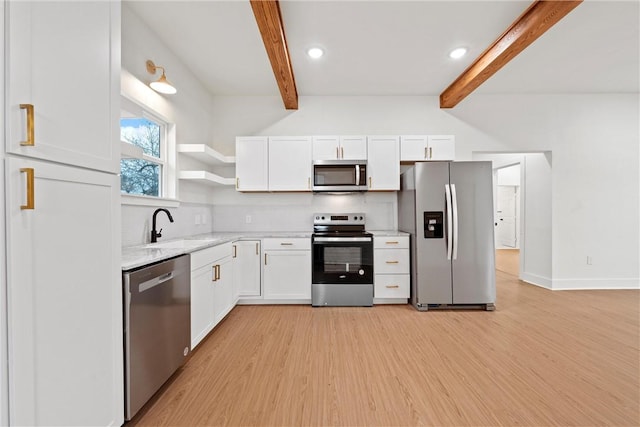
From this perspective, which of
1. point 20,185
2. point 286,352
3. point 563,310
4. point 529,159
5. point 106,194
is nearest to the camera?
point 20,185

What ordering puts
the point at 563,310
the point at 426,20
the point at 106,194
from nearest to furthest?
the point at 106,194, the point at 426,20, the point at 563,310

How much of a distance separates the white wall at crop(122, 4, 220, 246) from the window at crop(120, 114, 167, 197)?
0.52ft

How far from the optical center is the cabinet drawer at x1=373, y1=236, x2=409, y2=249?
353 cm

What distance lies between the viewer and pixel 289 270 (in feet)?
11.5

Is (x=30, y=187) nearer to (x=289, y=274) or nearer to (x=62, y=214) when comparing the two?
(x=62, y=214)

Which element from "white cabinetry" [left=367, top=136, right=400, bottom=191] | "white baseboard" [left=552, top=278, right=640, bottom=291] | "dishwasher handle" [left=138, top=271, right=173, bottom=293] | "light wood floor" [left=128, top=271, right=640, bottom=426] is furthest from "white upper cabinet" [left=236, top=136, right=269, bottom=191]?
"white baseboard" [left=552, top=278, right=640, bottom=291]

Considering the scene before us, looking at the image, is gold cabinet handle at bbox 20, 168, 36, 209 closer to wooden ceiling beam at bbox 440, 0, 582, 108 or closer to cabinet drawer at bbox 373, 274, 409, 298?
cabinet drawer at bbox 373, 274, 409, 298

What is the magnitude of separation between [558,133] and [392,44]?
310 centimetres

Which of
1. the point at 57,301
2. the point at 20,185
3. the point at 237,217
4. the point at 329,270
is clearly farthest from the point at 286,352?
the point at 237,217

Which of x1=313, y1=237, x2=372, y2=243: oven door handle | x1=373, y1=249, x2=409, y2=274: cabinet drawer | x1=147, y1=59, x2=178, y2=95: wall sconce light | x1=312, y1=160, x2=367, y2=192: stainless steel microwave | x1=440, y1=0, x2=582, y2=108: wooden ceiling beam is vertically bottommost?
x1=373, y1=249, x2=409, y2=274: cabinet drawer

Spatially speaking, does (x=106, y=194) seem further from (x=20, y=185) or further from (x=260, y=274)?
(x=260, y=274)

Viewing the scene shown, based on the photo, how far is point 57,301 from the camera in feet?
3.40

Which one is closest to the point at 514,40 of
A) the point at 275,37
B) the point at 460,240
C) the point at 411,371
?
the point at 460,240

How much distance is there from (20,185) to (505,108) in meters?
5.10
